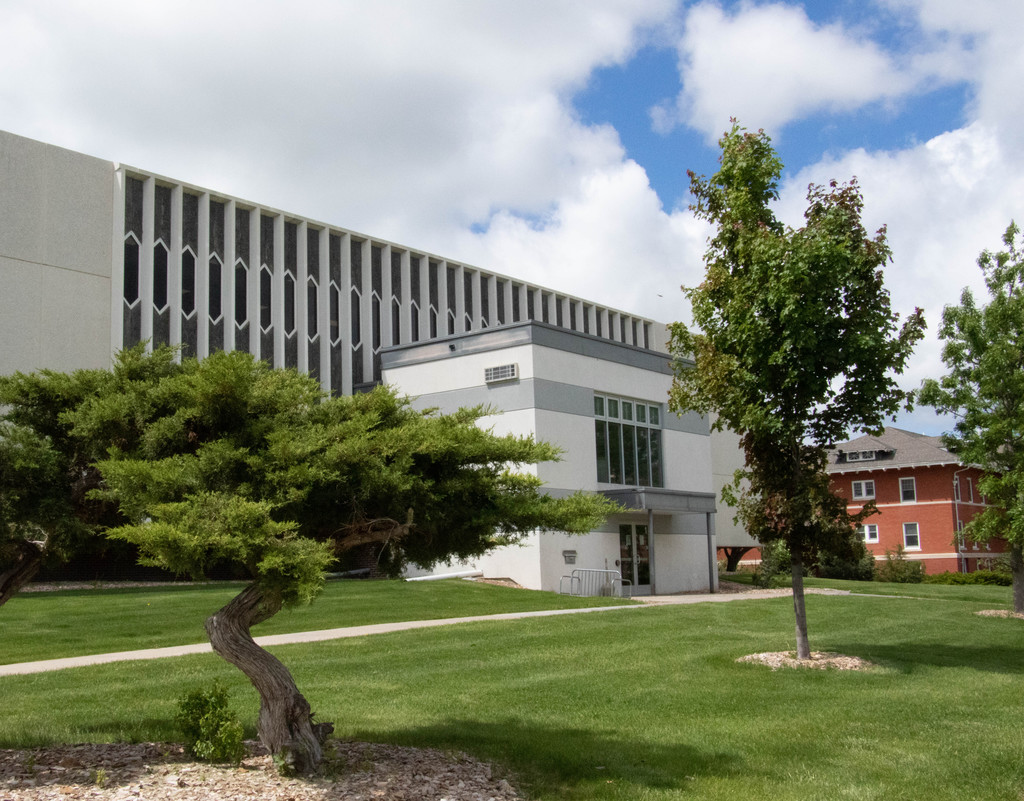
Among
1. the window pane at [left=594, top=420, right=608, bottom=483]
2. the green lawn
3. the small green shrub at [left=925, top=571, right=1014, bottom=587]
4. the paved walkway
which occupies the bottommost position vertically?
the small green shrub at [left=925, top=571, right=1014, bottom=587]

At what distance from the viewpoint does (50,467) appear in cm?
694

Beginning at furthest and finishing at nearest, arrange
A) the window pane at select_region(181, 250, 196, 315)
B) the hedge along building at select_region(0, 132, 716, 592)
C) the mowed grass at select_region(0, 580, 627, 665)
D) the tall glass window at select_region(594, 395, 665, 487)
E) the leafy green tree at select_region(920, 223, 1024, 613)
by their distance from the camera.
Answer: the window pane at select_region(181, 250, 196, 315) → the tall glass window at select_region(594, 395, 665, 487) → the hedge along building at select_region(0, 132, 716, 592) → the leafy green tree at select_region(920, 223, 1024, 613) → the mowed grass at select_region(0, 580, 627, 665)

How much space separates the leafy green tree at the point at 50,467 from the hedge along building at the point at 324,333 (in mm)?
17965

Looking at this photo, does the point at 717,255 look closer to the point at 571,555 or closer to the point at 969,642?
the point at 969,642

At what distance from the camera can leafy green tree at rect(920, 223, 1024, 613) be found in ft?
66.2

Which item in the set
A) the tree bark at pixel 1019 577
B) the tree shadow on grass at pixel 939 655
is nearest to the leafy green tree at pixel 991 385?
the tree bark at pixel 1019 577

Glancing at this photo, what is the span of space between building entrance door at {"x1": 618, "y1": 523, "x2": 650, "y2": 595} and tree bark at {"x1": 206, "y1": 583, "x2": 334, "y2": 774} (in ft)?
76.9

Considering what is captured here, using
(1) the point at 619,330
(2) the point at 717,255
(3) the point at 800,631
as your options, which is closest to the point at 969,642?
(3) the point at 800,631

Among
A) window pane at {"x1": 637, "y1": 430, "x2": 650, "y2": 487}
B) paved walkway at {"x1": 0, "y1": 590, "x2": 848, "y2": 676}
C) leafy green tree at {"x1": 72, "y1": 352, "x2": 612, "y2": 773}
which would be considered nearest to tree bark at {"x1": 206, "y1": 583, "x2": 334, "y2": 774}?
leafy green tree at {"x1": 72, "y1": 352, "x2": 612, "y2": 773}

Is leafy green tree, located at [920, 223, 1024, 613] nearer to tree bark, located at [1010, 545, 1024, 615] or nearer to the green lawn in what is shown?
tree bark, located at [1010, 545, 1024, 615]

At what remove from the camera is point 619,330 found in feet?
151

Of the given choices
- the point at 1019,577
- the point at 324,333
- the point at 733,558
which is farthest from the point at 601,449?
the point at 733,558

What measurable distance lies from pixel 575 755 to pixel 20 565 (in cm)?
479

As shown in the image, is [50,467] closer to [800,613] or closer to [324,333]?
[800,613]
